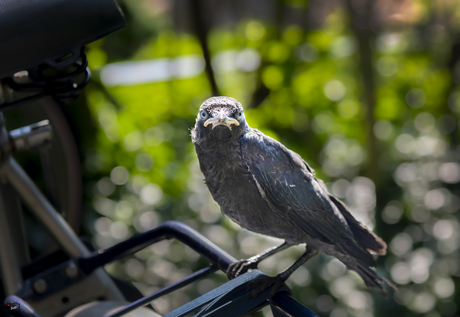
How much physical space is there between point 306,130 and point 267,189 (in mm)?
1090

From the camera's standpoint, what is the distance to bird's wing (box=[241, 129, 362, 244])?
664 millimetres

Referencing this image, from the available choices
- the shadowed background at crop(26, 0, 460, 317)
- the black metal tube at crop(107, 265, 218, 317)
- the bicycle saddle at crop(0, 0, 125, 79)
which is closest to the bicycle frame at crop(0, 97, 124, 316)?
the black metal tube at crop(107, 265, 218, 317)

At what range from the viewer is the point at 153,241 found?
3.30 feet

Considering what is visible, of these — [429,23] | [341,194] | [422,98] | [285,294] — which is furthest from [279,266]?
[429,23]

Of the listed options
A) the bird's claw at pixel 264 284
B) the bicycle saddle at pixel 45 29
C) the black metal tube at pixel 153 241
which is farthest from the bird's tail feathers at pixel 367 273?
the bicycle saddle at pixel 45 29

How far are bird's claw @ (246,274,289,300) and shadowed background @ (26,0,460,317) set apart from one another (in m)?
0.85

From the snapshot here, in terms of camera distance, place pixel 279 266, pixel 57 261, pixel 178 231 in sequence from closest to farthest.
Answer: pixel 178 231 → pixel 57 261 → pixel 279 266

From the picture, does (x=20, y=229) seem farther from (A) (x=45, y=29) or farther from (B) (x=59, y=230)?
(A) (x=45, y=29)

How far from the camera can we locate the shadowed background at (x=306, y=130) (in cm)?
172

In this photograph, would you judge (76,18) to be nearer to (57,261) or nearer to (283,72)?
(57,261)

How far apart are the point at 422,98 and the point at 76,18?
1784 millimetres

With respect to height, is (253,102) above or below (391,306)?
above

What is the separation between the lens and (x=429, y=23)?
2.15 m

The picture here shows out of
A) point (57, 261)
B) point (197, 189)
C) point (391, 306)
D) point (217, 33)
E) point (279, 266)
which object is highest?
point (217, 33)
